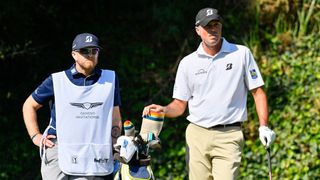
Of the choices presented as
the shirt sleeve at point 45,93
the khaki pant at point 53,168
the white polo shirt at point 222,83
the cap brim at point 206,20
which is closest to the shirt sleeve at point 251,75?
the white polo shirt at point 222,83

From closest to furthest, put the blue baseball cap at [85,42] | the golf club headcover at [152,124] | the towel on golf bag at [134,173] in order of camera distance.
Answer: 1. the towel on golf bag at [134,173]
2. the golf club headcover at [152,124]
3. the blue baseball cap at [85,42]

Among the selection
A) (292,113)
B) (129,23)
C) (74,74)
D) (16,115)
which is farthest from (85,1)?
(74,74)

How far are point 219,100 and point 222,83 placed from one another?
138 millimetres

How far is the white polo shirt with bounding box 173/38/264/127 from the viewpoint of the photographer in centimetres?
556

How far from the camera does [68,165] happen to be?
5.18 m

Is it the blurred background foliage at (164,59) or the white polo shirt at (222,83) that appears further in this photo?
the blurred background foliage at (164,59)

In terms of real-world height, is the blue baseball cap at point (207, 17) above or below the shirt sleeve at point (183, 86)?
above

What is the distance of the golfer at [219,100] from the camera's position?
18.2 ft

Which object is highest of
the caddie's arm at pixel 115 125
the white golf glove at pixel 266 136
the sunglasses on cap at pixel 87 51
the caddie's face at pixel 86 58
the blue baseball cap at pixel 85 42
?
the blue baseball cap at pixel 85 42

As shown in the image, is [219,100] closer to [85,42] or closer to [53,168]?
[85,42]

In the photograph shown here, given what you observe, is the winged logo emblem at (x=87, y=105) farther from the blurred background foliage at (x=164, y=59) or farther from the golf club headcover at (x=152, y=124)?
the blurred background foliage at (x=164, y=59)

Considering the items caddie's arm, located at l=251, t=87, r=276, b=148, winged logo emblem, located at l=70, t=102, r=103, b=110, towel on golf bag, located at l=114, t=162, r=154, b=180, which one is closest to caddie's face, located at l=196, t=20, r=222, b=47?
caddie's arm, located at l=251, t=87, r=276, b=148

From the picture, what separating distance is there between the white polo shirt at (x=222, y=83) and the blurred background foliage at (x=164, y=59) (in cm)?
290

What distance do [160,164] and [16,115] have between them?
2.25 m
